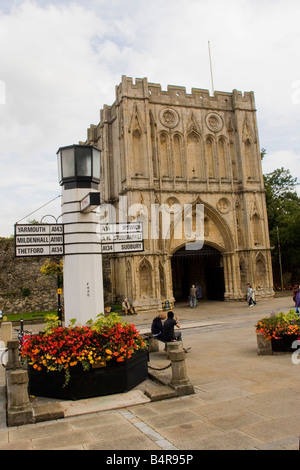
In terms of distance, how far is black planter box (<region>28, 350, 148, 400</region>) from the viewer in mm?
6930

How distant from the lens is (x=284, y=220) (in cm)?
3522

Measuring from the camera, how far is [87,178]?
8375mm

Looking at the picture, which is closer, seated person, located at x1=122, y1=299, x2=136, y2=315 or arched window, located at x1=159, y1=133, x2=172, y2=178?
seated person, located at x1=122, y1=299, x2=136, y2=315

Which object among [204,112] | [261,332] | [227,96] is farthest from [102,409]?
[227,96]

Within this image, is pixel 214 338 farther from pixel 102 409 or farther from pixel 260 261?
pixel 260 261

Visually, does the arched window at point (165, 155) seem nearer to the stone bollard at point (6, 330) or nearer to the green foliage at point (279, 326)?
the stone bollard at point (6, 330)

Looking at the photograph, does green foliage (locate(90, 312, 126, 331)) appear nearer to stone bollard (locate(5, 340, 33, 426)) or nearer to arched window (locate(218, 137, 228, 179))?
stone bollard (locate(5, 340, 33, 426))

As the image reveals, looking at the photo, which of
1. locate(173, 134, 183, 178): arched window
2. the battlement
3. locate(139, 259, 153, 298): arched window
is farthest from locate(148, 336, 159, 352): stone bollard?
the battlement

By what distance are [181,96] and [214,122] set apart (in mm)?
3068

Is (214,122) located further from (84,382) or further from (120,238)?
(84,382)

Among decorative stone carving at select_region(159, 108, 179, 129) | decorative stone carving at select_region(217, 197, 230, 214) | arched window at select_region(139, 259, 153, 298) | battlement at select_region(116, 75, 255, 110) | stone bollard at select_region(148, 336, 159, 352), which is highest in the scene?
battlement at select_region(116, 75, 255, 110)

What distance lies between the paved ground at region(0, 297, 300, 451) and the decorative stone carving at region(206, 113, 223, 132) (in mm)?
21999

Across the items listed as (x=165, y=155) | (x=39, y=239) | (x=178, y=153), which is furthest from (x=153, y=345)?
(x=178, y=153)

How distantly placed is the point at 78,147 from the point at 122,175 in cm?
1792
